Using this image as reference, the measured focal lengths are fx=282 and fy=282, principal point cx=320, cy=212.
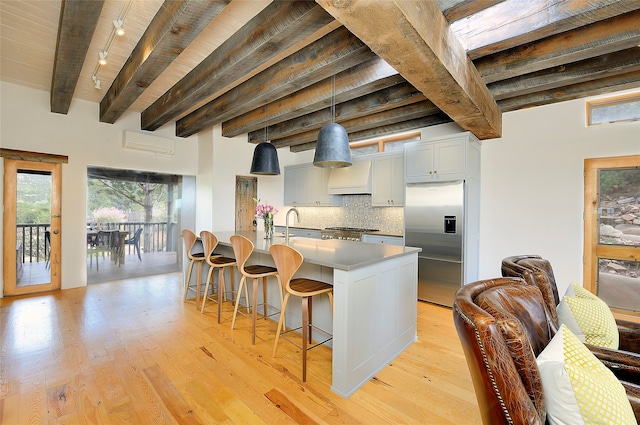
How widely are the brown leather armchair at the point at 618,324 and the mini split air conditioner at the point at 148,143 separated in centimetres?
567

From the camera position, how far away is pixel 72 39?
2508mm

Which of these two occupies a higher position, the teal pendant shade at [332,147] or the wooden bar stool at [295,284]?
the teal pendant shade at [332,147]

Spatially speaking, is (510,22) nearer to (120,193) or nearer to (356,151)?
(356,151)

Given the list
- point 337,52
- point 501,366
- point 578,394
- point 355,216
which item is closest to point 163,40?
point 337,52

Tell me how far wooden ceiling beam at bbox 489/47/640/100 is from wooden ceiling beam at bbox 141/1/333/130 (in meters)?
2.36

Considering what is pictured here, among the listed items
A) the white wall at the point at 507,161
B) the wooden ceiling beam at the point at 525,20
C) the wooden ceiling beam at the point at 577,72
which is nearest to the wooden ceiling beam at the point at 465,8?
the wooden ceiling beam at the point at 525,20

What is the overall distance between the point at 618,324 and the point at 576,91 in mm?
2845

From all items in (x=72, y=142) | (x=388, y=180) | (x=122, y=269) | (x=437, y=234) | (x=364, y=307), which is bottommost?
(x=122, y=269)

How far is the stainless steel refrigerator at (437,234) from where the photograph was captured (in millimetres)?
3861

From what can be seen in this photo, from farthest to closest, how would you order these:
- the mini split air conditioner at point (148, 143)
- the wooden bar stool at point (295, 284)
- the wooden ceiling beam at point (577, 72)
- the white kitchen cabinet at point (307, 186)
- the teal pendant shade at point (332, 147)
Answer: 1. the white kitchen cabinet at point (307, 186)
2. the mini split air conditioner at point (148, 143)
3. the teal pendant shade at point (332, 147)
4. the wooden ceiling beam at point (577, 72)
5. the wooden bar stool at point (295, 284)

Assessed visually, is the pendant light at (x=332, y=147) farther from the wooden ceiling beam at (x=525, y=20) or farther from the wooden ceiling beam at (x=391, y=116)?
the wooden ceiling beam at (x=391, y=116)

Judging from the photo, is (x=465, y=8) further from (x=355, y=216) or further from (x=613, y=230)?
(x=355, y=216)

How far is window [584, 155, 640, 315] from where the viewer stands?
10.9 feet

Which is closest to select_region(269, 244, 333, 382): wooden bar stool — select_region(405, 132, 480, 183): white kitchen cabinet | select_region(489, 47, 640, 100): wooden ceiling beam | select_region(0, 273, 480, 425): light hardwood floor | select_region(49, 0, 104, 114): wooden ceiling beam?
select_region(0, 273, 480, 425): light hardwood floor
